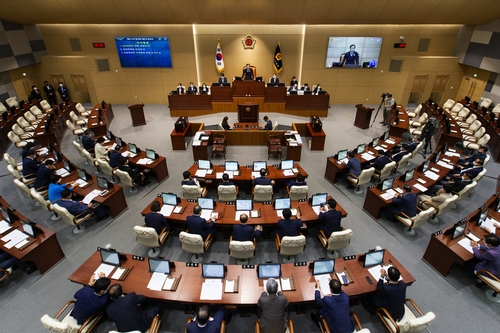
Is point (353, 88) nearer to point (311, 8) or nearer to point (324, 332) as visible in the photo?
point (311, 8)

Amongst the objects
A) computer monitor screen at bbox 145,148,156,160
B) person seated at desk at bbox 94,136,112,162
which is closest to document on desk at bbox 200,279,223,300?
computer monitor screen at bbox 145,148,156,160

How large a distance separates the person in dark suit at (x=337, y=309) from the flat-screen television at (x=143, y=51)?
54.7ft

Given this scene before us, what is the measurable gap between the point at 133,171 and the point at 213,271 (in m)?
5.13

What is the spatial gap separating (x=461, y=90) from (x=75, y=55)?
24.4m

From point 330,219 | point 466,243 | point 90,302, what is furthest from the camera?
point 330,219

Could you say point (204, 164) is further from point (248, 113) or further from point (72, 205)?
point (248, 113)

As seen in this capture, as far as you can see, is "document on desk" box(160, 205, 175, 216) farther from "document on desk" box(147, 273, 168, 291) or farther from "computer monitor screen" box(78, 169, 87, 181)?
"computer monitor screen" box(78, 169, 87, 181)

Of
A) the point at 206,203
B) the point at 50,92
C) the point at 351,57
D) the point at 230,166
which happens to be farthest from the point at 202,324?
the point at 50,92

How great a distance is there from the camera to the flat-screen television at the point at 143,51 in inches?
647

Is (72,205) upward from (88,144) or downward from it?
downward

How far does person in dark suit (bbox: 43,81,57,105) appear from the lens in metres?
16.4

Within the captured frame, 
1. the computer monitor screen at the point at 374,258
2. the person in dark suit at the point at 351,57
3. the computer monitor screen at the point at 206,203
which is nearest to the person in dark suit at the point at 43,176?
the computer monitor screen at the point at 206,203

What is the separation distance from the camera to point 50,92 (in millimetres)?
16516

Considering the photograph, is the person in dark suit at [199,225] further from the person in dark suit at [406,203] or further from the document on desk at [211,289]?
the person in dark suit at [406,203]
